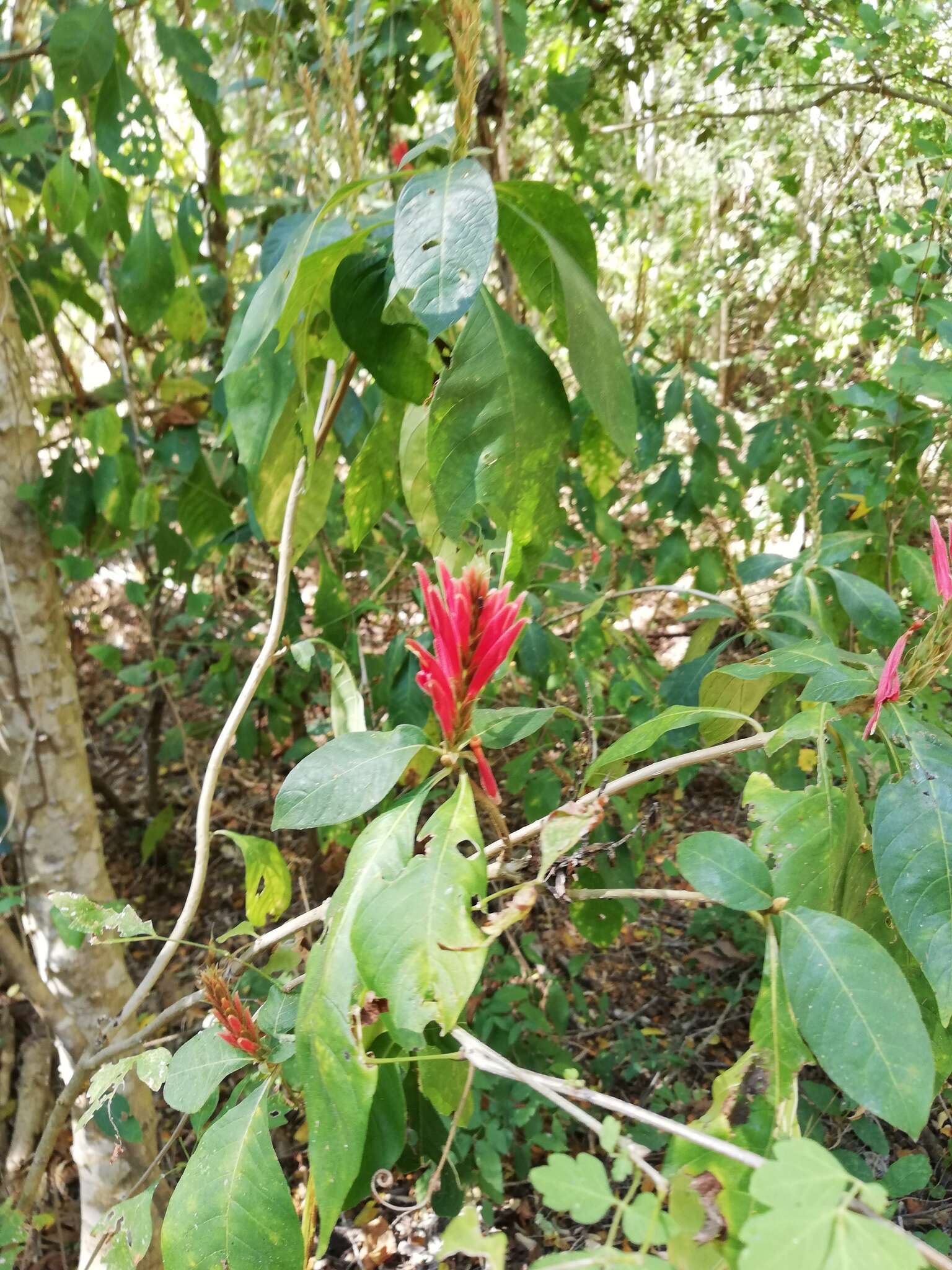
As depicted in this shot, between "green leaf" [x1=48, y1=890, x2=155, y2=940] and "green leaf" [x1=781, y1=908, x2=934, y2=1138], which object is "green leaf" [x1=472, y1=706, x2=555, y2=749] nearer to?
"green leaf" [x1=781, y1=908, x2=934, y2=1138]

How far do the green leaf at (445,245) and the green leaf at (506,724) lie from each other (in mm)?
276

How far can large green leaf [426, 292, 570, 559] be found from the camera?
2.06 feet

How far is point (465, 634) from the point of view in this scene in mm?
531

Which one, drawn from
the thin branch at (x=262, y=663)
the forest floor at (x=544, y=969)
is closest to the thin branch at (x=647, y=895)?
the thin branch at (x=262, y=663)

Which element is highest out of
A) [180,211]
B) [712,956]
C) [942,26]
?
[942,26]

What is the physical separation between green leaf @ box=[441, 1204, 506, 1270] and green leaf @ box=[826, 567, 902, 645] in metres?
0.90

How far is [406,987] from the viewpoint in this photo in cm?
49

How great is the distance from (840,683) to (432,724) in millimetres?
764

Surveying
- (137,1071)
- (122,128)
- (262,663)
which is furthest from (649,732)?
(122,128)

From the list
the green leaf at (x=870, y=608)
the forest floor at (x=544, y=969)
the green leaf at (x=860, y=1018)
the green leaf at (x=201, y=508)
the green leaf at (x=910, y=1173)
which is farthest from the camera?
the forest floor at (x=544, y=969)

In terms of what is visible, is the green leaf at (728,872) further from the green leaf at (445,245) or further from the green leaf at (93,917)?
the green leaf at (93,917)

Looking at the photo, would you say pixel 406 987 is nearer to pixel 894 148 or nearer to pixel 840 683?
pixel 840 683

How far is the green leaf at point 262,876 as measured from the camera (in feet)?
3.06

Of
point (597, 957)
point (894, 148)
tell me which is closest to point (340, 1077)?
point (597, 957)
